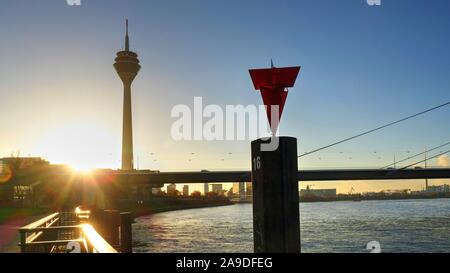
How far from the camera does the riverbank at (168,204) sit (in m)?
111

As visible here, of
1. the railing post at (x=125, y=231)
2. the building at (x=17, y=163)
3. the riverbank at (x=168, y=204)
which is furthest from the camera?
the riverbank at (x=168, y=204)

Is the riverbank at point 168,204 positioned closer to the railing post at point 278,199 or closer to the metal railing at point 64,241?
the metal railing at point 64,241

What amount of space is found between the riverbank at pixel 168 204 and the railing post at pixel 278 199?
98.6 m

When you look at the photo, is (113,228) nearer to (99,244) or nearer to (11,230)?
(99,244)

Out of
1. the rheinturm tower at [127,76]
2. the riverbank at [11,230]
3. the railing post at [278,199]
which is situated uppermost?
the rheinturm tower at [127,76]

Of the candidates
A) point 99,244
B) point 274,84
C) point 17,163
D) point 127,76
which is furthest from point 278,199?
point 127,76

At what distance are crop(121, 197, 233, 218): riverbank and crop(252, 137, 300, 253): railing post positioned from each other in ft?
324

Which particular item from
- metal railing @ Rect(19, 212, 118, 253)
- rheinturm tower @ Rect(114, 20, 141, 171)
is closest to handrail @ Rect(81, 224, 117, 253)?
metal railing @ Rect(19, 212, 118, 253)

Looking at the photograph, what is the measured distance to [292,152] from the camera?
2824mm

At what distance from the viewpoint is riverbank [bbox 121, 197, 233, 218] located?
365 feet

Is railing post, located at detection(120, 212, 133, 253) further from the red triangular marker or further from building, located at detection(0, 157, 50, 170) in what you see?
building, located at detection(0, 157, 50, 170)

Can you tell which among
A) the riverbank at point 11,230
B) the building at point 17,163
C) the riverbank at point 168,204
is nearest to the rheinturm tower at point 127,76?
the riverbank at point 168,204
